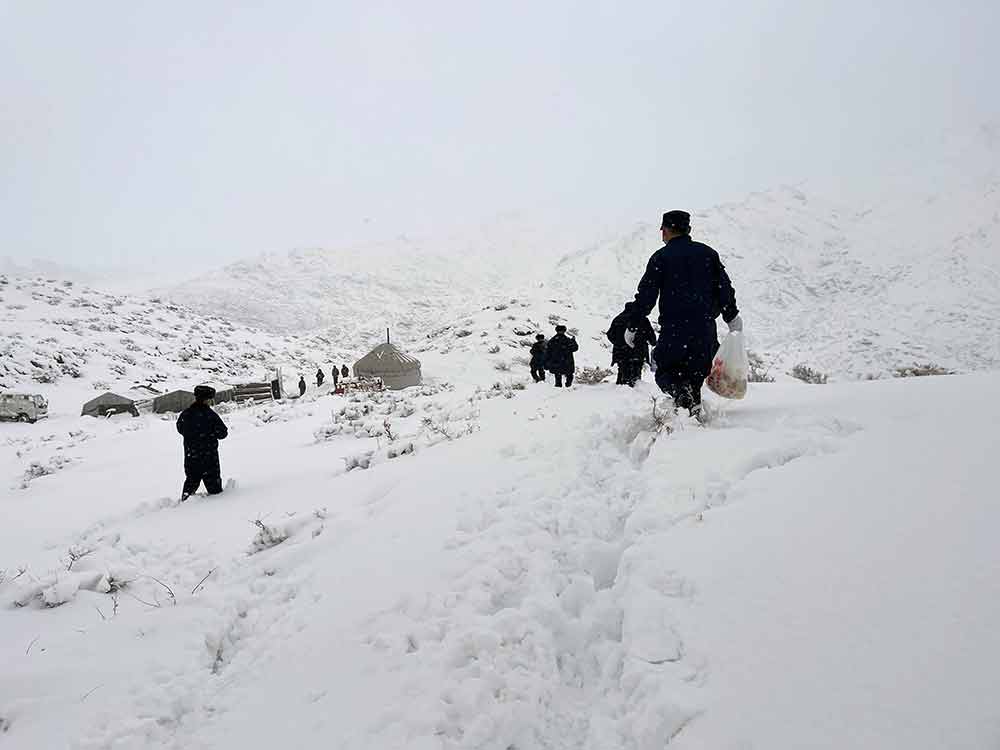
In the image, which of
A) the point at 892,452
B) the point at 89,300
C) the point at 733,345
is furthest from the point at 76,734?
the point at 89,300

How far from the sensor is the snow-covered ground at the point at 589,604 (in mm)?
1689

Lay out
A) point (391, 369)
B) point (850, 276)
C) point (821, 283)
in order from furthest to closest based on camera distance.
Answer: point (821, 283) → point (850, 276) → point (391, 369)

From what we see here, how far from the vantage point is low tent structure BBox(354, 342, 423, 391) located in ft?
95.0

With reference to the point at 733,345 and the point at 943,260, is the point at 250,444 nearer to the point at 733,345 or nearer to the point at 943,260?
the point at 733,345

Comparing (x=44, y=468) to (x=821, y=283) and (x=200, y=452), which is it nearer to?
(x=200, y=452)

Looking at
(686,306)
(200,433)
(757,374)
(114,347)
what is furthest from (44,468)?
(114,347)

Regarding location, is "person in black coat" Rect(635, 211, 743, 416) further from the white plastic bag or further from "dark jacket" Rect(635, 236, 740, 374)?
the white plastic bag

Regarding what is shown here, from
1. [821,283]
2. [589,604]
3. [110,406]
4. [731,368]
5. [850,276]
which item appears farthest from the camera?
[821,283]

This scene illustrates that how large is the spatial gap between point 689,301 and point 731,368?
2.30 ft

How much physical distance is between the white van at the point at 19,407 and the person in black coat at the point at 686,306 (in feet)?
97.0

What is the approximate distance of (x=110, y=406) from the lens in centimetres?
2405

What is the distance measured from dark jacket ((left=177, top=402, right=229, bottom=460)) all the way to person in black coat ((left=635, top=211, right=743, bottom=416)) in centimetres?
596

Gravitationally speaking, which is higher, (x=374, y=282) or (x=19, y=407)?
(x=374, y=282)

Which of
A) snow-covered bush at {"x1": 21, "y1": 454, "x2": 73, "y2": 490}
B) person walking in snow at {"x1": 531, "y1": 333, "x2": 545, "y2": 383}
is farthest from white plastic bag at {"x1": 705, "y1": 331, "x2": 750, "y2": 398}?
snow-covered bush at {"x1": 21, "y1": 454, "x2": 73, "y2": 490}
